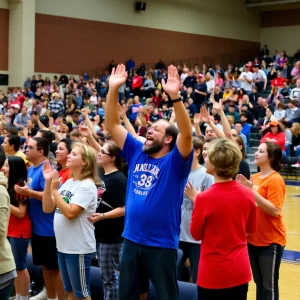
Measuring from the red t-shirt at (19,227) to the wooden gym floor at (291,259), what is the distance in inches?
97.3

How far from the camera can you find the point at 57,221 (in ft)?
19.8

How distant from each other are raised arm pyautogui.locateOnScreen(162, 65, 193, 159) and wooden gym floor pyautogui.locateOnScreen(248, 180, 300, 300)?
115 inches

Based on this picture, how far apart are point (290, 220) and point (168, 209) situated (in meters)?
7.92

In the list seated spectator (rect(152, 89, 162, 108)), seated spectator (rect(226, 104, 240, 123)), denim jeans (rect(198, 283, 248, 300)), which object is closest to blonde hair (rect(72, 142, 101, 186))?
denim jeans (rect(198, 283, 248, 300))

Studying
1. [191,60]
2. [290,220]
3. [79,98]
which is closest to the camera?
[290,220]

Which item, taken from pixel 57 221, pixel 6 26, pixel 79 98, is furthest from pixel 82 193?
pixel 6 26

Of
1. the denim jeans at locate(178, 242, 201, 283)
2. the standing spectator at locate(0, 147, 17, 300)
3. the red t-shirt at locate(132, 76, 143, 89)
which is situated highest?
the red t-shirt at locate(132, 76, 143, 89)

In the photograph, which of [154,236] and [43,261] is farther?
[43,261]

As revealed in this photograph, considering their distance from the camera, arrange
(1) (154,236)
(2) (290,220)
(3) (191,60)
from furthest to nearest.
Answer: (3) (191,60), (2) (290,220), (1) (154,236)

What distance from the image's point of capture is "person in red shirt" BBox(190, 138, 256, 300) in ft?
15.3

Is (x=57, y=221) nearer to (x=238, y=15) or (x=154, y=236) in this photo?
(x=154, y=236)

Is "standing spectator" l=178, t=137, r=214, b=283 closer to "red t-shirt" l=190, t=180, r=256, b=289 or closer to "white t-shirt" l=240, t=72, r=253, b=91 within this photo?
"red t-shirt" l=190, t=180, r=256, b=289

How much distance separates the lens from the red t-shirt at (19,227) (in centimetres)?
680

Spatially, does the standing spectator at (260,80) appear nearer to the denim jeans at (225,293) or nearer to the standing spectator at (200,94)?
the standing spectator at (200,94)
